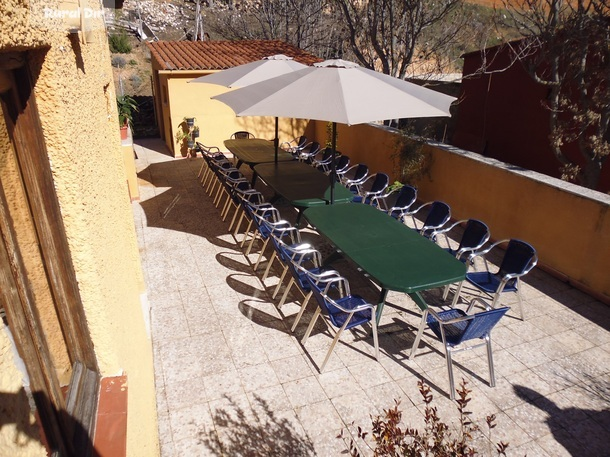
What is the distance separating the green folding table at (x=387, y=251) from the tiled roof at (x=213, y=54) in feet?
27.1

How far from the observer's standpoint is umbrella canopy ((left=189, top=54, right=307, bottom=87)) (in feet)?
26.2

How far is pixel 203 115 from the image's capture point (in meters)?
12.9

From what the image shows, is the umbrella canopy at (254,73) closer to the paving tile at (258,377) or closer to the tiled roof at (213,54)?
the tiled roof at (213,54)

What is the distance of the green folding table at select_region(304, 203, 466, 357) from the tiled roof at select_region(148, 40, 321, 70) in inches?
325

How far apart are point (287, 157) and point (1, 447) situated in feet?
27.6

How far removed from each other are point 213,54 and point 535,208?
35.8 ft

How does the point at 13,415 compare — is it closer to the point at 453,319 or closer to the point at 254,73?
the point at 453,319

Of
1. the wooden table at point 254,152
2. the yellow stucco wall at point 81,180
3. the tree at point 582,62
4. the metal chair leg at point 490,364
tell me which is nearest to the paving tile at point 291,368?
the metal chair leg at point 490,364

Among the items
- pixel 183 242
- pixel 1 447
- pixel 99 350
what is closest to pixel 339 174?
pixel 183 242

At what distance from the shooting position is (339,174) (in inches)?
355

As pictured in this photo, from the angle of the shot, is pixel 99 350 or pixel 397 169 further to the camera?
pixel 397 169

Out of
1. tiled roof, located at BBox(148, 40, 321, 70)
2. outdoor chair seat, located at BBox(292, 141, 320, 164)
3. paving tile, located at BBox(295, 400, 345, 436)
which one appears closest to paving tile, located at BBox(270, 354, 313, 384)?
paving tile, located at BBox(295, 400, 345, 436)

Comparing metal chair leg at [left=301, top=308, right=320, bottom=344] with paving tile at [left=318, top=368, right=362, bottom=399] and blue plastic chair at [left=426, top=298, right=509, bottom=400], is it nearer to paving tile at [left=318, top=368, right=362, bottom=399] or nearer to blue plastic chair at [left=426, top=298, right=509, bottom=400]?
paving tile at [left=318, top=368, right=362, bottom=399]

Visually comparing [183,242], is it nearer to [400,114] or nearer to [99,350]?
[400,114]
